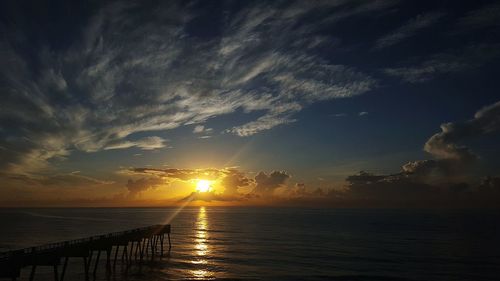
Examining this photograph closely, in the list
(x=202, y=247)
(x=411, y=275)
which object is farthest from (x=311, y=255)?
(x=202, y=247)

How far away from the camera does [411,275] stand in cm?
5359

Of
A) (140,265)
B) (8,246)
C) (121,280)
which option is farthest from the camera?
(8,246)

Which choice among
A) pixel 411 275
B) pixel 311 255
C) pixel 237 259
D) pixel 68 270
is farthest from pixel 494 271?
pixel 68 270

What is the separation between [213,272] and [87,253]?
730 inches

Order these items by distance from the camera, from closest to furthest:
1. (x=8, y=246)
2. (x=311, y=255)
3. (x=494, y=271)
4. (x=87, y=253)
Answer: (x=87, y=253) → (x=494, y=271) → (x=311, y=255) → (x=8, y=246)

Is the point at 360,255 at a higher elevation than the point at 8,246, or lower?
lower

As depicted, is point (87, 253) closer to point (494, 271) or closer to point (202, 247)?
point (202, 247)

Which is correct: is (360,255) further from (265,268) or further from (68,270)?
(68,270)

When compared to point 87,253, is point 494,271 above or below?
below

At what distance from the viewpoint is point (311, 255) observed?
7119cm

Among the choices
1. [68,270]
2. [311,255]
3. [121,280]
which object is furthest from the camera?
[311,255]

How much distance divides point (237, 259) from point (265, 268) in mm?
10455

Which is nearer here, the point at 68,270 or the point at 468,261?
the point at 68,270

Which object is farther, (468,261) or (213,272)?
(468,261)
